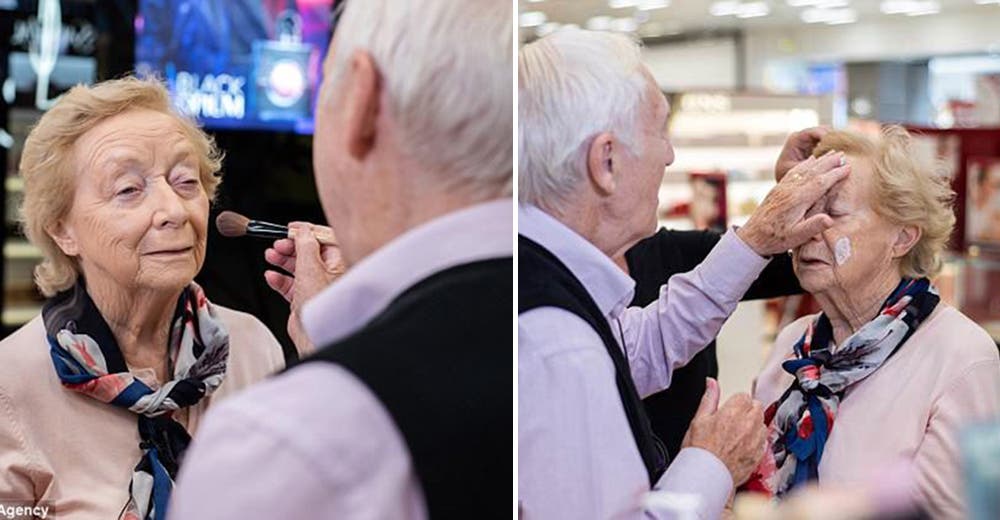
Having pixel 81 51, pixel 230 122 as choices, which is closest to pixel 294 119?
pixel 230 122

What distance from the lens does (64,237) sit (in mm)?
1429

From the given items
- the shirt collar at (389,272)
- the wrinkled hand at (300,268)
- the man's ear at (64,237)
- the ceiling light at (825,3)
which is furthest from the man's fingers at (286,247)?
the ceiling light at (825,3)

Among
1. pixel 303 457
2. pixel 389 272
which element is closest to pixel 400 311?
pixel 389 272

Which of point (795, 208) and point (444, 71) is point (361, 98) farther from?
point (795, 208)

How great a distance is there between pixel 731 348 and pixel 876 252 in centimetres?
23

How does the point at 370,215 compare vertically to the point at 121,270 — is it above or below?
above

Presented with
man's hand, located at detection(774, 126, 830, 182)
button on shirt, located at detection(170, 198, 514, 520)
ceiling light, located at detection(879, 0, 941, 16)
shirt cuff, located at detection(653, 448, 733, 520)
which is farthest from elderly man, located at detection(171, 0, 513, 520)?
ceiling light, located at detection(879, 0, 941, 16)

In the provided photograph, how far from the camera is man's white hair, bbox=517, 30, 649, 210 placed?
128 centimetres

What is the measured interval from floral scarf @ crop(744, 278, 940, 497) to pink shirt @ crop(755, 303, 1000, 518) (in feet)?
0.03

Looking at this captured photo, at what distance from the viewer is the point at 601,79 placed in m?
1.31

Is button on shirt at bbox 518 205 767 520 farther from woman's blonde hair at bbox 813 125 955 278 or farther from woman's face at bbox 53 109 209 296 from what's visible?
woman's face at bbox 53 109 209 296

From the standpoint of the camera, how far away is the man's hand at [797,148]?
1294mm

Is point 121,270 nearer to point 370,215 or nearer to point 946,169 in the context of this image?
point 370,215

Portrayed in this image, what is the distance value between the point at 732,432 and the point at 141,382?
0.66 m
